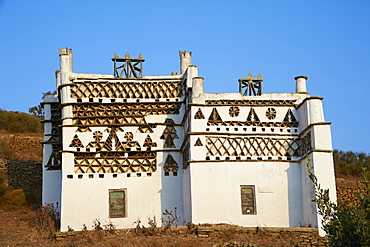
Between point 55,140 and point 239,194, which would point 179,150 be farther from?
point 55,140

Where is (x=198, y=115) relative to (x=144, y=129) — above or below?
above

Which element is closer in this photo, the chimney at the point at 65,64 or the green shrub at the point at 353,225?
the green shrub at the point at 353,225

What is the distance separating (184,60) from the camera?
2883cm

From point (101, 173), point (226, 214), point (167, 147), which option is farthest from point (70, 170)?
point (226, 214)

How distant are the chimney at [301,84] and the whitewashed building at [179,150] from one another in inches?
1.7

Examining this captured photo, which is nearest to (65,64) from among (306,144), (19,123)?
(306,144)

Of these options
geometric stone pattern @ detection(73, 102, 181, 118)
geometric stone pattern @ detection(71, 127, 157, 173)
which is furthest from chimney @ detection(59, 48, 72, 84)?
geometric stone pattern @ detection(71, 127, 157, 173)

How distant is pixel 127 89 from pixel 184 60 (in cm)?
317

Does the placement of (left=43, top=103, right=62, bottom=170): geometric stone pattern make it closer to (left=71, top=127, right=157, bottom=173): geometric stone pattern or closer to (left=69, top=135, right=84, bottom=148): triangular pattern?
(left=69, top=135, right=84, bottom=148): triangular pattern

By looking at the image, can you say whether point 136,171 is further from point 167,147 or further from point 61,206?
point 61,206

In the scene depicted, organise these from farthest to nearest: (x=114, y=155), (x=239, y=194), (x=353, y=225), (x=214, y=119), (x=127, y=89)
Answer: (x=127, y=89) → (x=114, y=155) → (x=214, y=119) → (x=239, y=194) → (x=353, y=225)

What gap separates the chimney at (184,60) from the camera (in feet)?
94.0

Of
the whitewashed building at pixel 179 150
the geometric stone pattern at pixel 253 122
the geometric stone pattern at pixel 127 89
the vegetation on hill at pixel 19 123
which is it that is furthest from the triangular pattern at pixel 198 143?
the vegetation on hill at pixel 19 123

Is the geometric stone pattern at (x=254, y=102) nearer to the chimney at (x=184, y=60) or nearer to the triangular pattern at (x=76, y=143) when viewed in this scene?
the chimney at (x=184, y=60)
